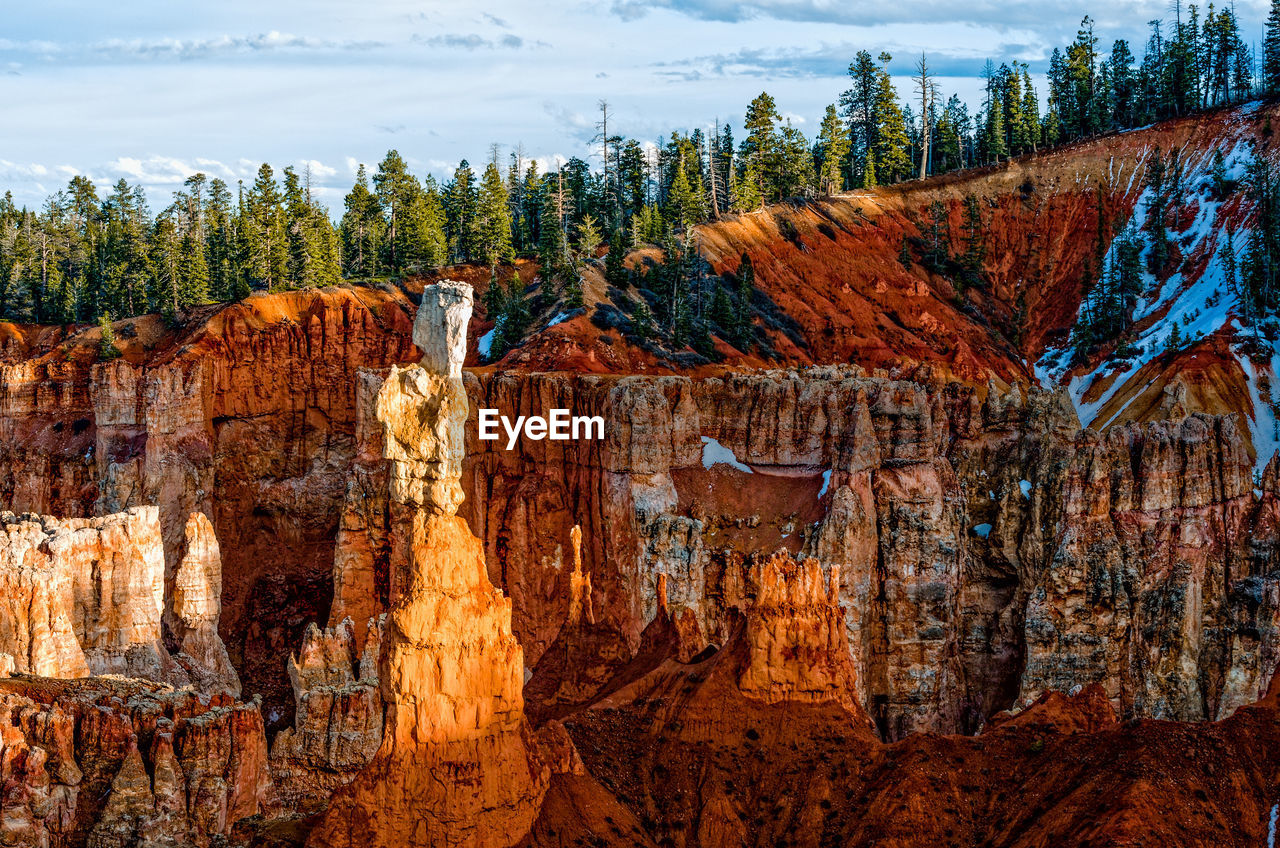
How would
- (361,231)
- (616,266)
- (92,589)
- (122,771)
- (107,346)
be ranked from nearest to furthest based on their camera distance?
(122,771)
(92,589)
(616,266)
(107,346)
(361,231)

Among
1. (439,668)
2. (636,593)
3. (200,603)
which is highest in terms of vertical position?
(439,668)

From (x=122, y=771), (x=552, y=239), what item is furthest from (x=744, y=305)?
(x=122, y=771)

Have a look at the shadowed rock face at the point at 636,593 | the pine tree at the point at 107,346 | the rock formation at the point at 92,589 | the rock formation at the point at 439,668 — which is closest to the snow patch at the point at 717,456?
the shadowed rock face at the point at 636,593

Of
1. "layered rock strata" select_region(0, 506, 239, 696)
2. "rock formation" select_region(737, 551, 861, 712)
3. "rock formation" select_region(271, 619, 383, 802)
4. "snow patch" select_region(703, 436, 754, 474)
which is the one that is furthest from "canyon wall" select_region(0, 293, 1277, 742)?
"rock formation" select_region(737, 551, 861, 712)

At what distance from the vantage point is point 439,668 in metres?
36.8

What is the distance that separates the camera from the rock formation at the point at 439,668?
36719 mm

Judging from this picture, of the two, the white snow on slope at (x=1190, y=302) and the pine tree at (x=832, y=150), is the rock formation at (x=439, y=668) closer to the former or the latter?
the white snow on slope at (x=1190, y=302)

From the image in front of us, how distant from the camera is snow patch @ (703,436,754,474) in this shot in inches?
2840

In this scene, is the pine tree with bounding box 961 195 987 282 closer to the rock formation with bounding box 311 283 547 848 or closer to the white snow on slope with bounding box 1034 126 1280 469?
the white snow on slope with bounding box 1034 126 1280 469

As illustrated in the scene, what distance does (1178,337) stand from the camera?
98562 mm

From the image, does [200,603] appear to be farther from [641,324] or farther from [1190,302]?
[1190,302]

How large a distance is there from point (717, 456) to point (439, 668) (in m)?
36.7

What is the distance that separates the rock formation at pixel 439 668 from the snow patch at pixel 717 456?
34781mm

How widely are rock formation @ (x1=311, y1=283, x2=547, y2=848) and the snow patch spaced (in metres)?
34.8
